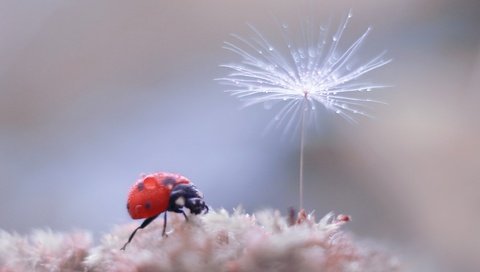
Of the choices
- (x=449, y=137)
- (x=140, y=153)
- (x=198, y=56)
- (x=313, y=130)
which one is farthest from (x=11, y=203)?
(x=449, y=137)

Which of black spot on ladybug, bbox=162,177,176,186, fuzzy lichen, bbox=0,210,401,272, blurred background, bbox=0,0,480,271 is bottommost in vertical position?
fuzzy lichen, bbox=0,210,401,272

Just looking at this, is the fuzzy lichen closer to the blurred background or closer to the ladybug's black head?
the ladybug's black head

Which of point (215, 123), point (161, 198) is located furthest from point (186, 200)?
point (215, 123)

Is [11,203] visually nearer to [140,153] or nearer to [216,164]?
[140,153]

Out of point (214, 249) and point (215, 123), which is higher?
point (215, 123)

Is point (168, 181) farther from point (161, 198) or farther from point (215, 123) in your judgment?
point (215, 123)

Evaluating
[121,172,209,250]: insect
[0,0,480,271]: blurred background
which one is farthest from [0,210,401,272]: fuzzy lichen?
[0,0,480,271]: blurred background
